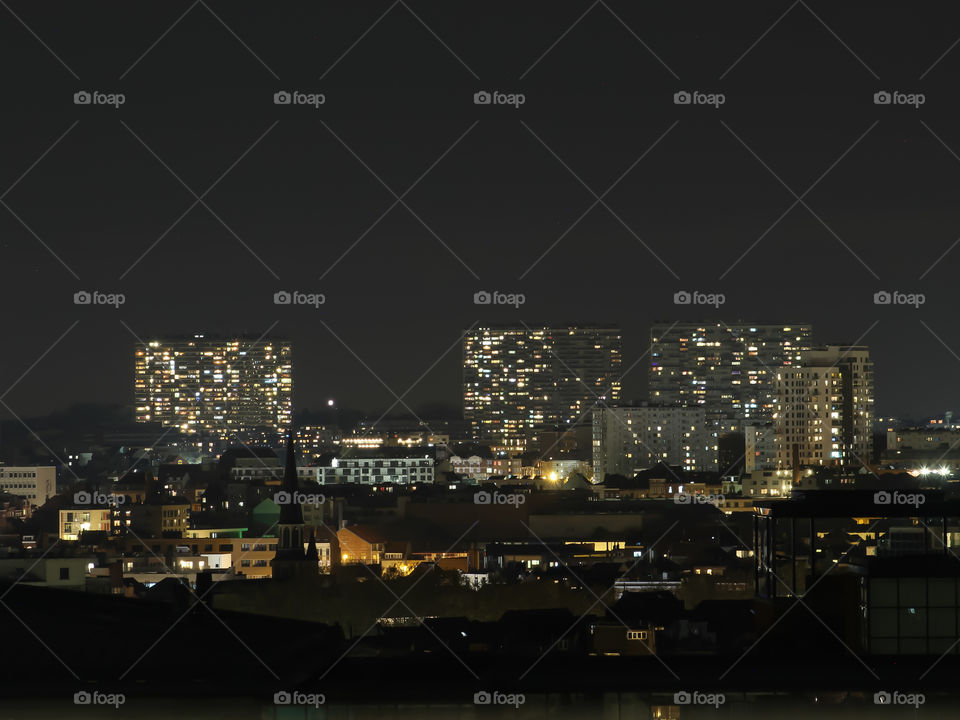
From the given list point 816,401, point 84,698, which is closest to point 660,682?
point 84,698

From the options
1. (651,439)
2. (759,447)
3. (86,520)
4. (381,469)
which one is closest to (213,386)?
(381,469)

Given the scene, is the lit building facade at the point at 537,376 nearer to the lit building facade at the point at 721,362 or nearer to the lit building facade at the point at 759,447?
the lit building facade at the point at 721,362

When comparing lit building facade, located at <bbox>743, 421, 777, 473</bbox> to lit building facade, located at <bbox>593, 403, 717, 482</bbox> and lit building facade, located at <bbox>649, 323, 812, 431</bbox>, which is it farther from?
lit building facade, located at <bbox>649, 323, 812, 431</bbox>

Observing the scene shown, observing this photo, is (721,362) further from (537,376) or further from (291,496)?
(291,496)

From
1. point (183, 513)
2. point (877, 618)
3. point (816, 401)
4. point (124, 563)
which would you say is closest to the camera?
point (877, 618)

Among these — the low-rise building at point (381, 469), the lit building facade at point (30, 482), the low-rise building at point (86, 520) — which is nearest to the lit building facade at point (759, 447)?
the low-rise building at point (381, 469)

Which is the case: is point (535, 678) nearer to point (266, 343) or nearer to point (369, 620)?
point (369, 620)
